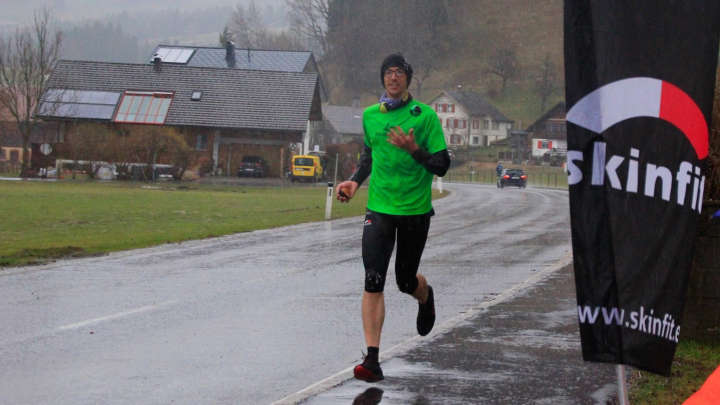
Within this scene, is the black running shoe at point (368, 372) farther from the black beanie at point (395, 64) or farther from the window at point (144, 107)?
the window at point (144, 107)

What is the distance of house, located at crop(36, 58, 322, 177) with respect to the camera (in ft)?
216

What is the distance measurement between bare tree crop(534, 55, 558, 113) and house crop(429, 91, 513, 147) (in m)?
6.58

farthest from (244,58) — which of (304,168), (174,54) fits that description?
(304,168)

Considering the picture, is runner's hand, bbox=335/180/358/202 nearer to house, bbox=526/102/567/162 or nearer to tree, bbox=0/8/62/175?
tree, bbox=0/8/62/175

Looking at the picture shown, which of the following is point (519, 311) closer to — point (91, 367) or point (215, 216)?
point (91, 367)

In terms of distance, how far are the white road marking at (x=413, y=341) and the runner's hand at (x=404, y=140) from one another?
4.72 feet

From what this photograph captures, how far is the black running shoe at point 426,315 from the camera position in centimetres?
780

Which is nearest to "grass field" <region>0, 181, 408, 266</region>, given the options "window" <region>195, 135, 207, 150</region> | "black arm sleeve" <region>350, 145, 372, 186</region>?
"black arm sleeve" <region>350, 145, 372, 186</region>

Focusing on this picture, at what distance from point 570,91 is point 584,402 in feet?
7.39

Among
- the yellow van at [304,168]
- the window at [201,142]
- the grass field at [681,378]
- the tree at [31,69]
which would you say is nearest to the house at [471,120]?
the window at [201,142]

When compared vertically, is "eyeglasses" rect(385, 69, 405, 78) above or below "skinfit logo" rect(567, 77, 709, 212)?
above

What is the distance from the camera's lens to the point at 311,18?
14300 cm

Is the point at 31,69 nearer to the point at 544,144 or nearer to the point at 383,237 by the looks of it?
the point at 383,237

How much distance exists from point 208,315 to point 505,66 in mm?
142995
